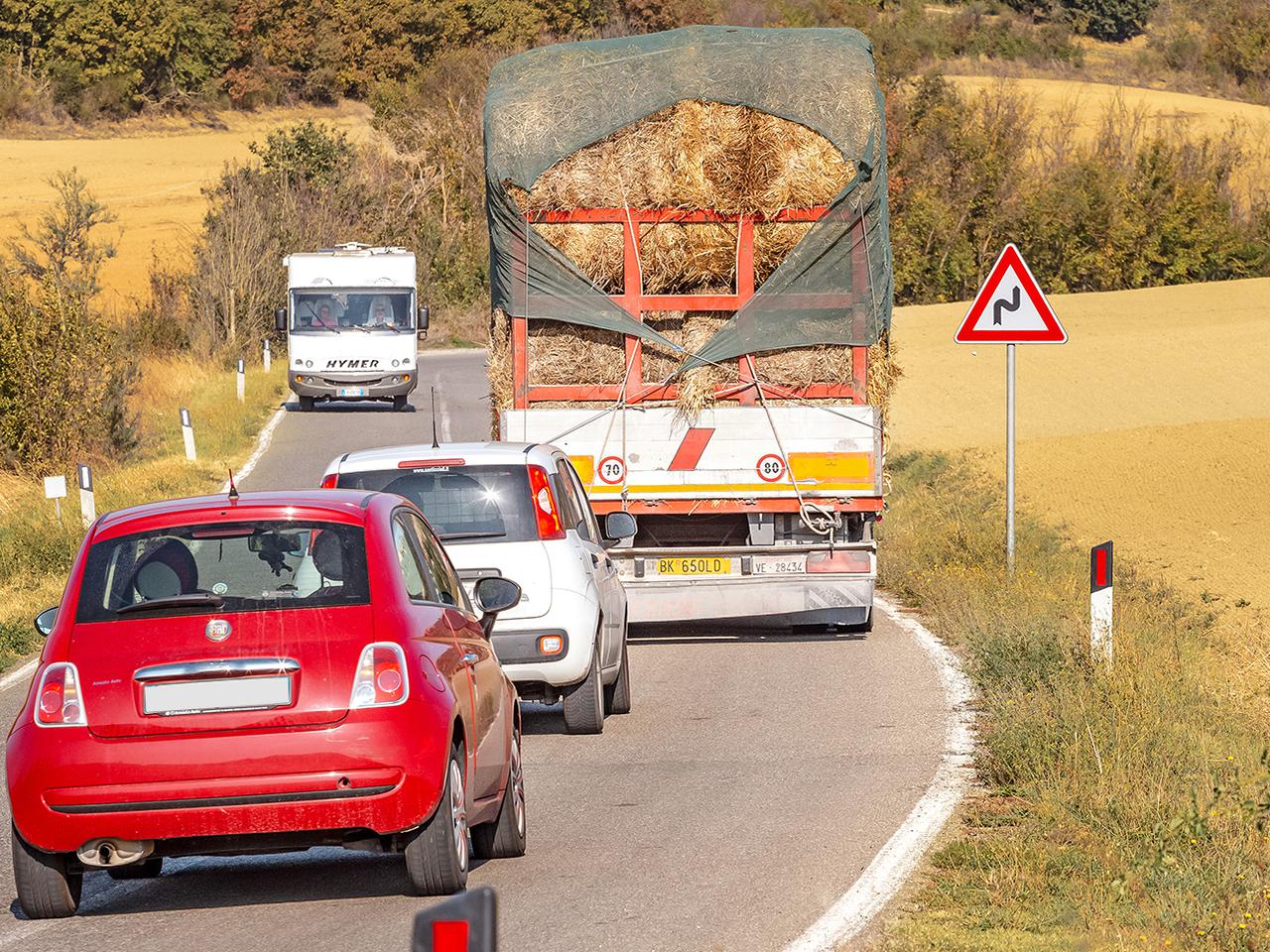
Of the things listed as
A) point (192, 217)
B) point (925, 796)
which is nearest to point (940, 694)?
point (925, 796)

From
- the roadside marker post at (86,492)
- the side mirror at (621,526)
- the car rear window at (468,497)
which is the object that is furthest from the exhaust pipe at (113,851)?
the roadside marker post at (86,492)

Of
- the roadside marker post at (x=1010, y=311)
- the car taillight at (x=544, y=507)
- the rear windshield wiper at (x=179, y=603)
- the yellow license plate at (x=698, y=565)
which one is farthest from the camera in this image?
the roadside marker post at (x=1010, y=311)

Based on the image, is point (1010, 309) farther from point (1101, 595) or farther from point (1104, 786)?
point (1104, 786)

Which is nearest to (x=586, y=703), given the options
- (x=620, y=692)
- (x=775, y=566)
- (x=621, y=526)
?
(x=620, y=692)

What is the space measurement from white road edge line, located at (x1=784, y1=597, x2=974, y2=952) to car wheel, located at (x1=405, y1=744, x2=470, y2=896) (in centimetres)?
129

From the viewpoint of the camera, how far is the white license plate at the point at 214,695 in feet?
23.3

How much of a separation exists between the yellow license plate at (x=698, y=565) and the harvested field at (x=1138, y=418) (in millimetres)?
4160

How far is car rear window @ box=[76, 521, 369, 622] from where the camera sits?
7.33 meters

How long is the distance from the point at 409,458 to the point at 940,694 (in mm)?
3546

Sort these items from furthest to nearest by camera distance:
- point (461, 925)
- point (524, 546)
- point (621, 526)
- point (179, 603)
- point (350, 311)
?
1. point (350, 311)
2. point (621, 526)
3. point (524, 546)
4. point (179, 603)
5. point (461, 925)

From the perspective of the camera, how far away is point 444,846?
289 inches

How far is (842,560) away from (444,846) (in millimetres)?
8021

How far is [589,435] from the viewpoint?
15.2 m

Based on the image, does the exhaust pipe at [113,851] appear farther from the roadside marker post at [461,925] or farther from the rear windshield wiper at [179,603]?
the roadside marker post at [461,925]
